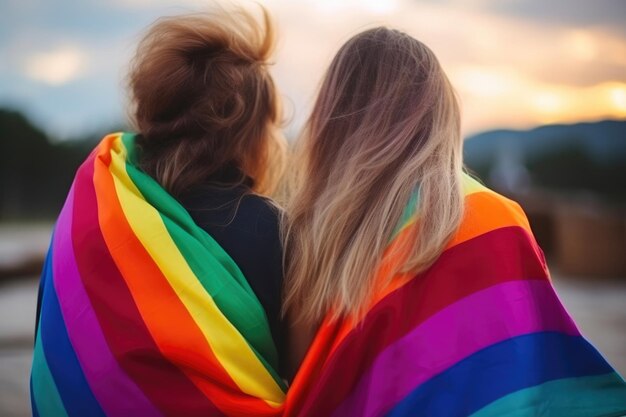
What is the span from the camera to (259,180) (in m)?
2.51

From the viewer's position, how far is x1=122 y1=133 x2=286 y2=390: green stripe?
203 cm

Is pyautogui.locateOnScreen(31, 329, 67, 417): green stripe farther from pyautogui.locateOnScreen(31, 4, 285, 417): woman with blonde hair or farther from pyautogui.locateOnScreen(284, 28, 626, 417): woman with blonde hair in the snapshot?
pyautogui.locateOnScreen(284, 28, 626, 417): woman with blonde hair

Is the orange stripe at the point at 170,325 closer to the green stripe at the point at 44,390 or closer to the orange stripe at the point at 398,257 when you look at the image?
the orange stripe at the point at 398,257

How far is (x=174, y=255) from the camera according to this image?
2051 millimetres

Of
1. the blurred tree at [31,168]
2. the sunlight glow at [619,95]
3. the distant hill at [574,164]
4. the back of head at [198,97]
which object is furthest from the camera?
the distant hill at [574,164]

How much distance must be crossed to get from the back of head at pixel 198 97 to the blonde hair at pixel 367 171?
0.24 m

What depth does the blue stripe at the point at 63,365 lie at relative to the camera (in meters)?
2.04

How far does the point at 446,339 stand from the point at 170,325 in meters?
0.74

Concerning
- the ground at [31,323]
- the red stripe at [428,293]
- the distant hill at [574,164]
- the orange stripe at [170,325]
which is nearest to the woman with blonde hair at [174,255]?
the orange stripe at [170,325]

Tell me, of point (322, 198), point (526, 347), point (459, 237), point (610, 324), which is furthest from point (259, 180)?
point (610, 324)

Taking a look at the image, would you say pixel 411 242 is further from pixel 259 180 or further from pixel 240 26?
pixel 240 26

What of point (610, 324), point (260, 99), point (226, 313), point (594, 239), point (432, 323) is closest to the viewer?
point (432, 323)

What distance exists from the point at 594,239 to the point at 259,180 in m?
7.94

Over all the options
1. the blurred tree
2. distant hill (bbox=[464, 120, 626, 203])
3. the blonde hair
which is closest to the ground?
the blonde hair
